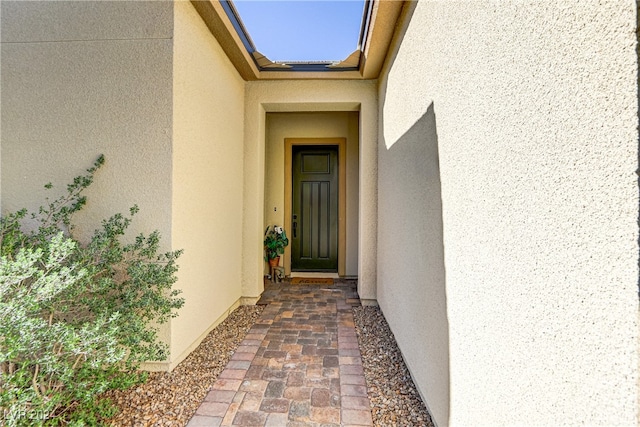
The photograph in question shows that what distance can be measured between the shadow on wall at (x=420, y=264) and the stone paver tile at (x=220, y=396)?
1299 millimetres

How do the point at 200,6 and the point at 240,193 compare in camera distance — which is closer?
the point at 200,6

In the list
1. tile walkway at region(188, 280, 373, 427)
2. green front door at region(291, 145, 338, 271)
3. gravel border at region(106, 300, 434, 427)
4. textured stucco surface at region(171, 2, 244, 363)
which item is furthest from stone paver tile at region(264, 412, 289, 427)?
green front door at region(291, 145, 338, 271)

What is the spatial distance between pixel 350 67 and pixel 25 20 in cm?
315

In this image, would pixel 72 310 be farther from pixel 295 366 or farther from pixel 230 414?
pixel 295 366

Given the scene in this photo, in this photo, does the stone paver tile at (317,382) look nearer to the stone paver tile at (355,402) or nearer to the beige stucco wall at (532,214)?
the stone paver tile at (355,402)

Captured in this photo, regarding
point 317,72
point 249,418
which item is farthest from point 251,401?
point 317,72

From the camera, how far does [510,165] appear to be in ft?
3.22

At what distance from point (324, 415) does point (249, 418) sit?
0.47m

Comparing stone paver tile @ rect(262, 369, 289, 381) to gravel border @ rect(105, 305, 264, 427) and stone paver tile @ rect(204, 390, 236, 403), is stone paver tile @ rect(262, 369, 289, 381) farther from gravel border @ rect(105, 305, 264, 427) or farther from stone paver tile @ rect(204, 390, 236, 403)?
gravel border @ rect(105, 305, 264, 427)

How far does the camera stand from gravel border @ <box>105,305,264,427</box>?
1803 millimetres

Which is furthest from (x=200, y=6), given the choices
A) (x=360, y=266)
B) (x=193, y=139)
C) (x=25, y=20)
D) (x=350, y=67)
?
(x=360, y=266)

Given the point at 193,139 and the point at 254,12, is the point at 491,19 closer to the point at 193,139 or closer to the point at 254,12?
the point at 193,139

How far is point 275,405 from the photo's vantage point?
193cm

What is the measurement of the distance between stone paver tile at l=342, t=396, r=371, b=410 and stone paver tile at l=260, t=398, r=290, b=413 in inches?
15.1
